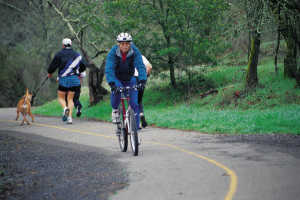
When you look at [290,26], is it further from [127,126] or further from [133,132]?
[133,132]

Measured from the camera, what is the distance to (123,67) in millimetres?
9008

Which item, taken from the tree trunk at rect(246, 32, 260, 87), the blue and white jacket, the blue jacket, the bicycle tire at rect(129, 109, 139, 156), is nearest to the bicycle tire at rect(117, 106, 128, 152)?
the bicycle tire at rect(129, 109, 139, 156)

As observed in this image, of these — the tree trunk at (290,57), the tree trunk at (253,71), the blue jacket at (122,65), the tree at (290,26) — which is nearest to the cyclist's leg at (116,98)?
the blue jacket at (122,65)

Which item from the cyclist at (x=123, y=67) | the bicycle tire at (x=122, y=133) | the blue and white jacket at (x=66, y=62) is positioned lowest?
the bicycle tire at (x=122, y=133)

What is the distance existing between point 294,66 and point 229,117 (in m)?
5.49

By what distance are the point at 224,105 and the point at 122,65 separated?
8447 mm

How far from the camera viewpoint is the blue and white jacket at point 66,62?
1507 centimetres

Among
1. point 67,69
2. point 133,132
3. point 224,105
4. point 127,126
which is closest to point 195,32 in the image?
point 224,105

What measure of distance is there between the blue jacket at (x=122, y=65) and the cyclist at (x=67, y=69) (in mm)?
6412

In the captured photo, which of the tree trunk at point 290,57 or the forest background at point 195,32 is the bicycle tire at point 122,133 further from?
the tree trunk at point 290,57

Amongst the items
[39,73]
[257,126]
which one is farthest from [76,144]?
[39,73]

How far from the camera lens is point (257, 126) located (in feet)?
37.1

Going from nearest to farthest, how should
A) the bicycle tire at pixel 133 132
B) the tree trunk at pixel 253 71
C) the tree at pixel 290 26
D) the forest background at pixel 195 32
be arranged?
the bicycle tire at pixel 133 132
the tree at pixel 290 26
the forest background at pixel 195 32
the tree trunk at pixel 253 71

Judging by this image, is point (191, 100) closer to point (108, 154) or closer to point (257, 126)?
point (257, 126)
